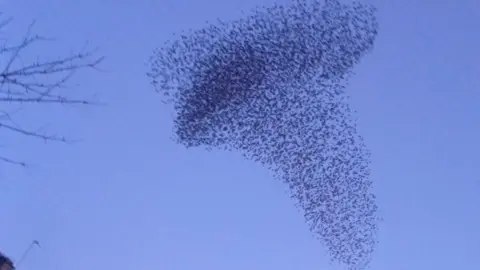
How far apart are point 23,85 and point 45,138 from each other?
38 cm

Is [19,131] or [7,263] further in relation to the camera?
[7,263]

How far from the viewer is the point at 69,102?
395 centimetres

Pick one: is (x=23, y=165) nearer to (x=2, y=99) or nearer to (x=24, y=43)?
(x=2, y=99)

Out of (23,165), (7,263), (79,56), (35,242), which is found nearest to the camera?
Answer: (23,165)

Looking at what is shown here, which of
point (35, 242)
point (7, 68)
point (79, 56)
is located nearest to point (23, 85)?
point (7, 68)

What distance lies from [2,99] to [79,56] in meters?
0.58

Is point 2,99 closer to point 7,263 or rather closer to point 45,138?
point 45,138

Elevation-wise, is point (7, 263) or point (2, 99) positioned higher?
point (7, 263)

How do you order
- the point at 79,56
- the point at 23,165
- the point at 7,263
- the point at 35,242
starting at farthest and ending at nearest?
the point at 7,263 → the point at 35,242 → the point at 79,56 → the point at 23,165

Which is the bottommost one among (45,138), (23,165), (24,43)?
(23,165)

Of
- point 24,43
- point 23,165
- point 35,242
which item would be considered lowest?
point 23,165

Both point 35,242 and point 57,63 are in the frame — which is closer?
point 57,63

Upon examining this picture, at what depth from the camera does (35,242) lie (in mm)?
18875

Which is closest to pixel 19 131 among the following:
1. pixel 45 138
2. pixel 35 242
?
pixel 45 138
